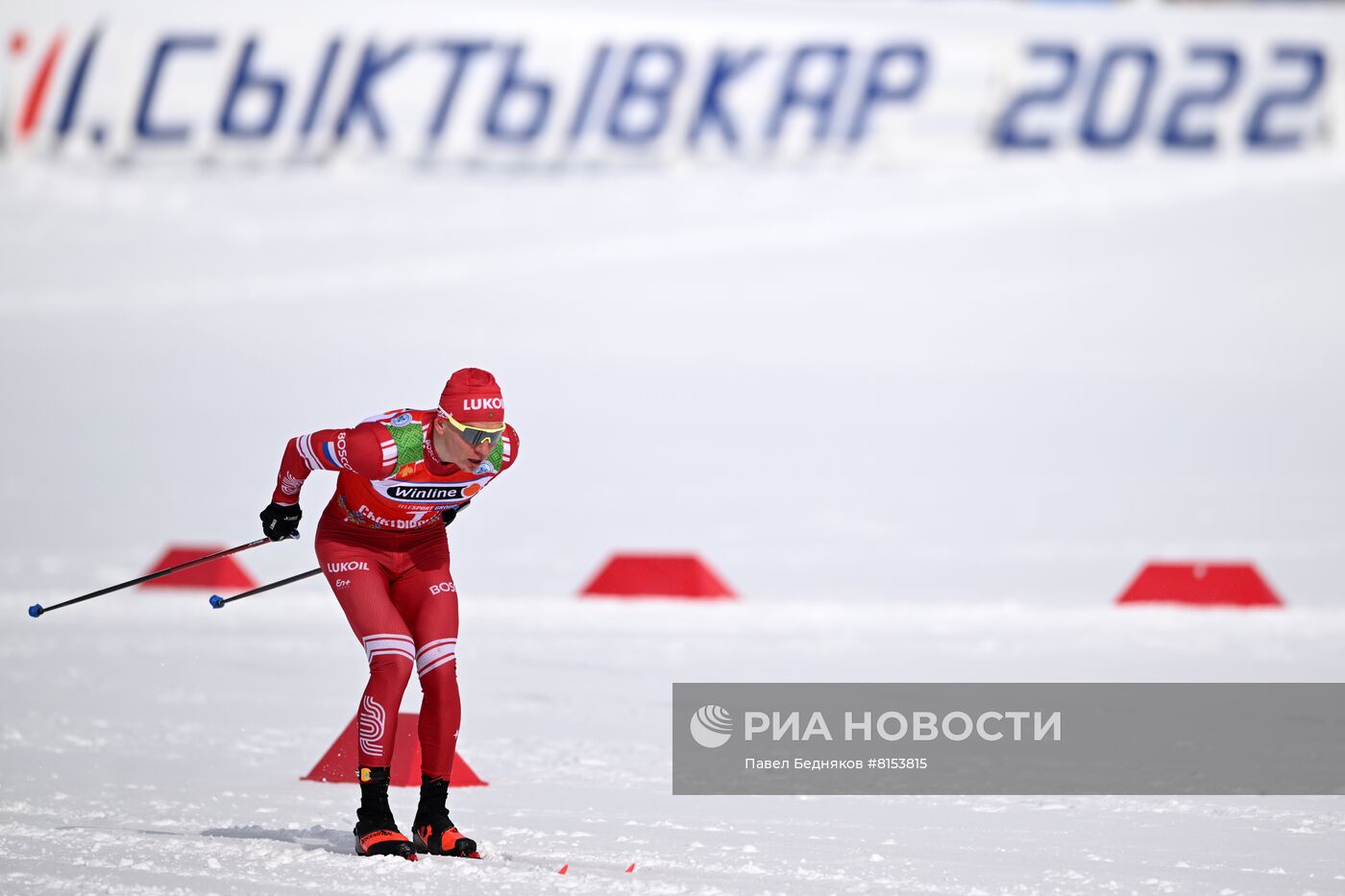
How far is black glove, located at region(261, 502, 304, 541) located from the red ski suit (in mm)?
36

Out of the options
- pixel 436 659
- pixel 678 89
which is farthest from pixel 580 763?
pixel 678 89

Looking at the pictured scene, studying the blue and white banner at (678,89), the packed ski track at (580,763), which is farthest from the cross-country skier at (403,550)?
the blue and white banner at (678,89)

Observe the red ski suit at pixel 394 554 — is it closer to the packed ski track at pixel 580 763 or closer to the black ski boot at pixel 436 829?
the black ski boot at pixel 436 829

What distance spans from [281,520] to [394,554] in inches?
13.9

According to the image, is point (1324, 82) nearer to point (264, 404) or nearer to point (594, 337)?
point (594, 337)

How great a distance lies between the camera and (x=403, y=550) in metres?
5.27

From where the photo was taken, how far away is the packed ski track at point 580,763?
4.76 meters

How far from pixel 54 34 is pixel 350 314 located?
7354 millimetres

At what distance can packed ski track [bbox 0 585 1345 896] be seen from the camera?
4758mm

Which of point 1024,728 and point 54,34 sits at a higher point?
point 54,34

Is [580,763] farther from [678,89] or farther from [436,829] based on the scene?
[678,89]

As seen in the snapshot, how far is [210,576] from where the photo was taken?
447 inches

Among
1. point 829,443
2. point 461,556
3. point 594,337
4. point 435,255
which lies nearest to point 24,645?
point 461,556

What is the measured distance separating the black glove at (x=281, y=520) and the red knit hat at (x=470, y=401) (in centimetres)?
60
